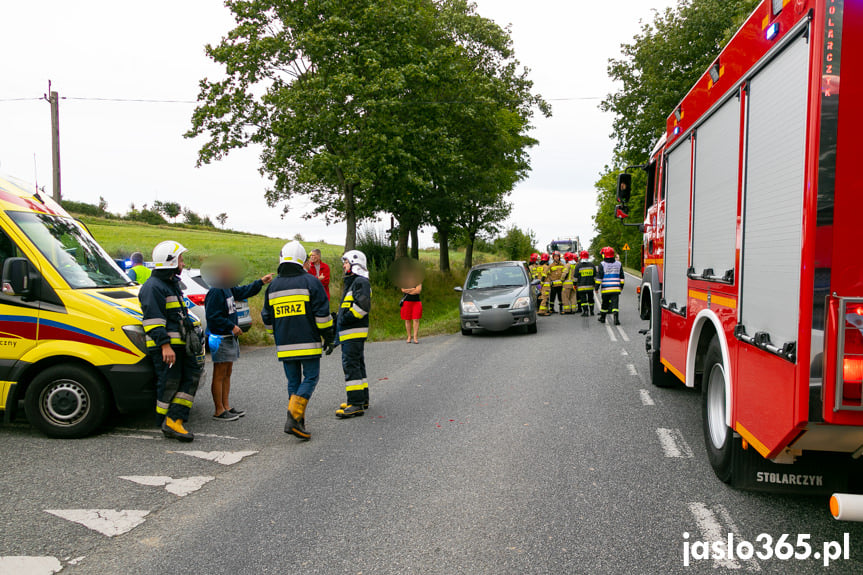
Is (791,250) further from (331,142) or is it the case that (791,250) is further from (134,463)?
(331,142)

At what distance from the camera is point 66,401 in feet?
19.9

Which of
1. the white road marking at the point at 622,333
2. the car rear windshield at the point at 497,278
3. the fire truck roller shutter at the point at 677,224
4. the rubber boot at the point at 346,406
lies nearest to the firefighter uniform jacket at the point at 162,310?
the rubber boot at the point at 346,406

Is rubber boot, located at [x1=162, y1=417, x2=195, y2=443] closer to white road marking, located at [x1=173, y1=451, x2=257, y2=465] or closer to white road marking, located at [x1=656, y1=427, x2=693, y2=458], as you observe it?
white road marking, located at [x1=173, y1=451, x2=257, y2=465]

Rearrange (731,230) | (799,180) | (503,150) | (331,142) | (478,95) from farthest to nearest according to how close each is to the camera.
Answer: (503,150) → (478,95) → (331,142) → (731,230) → (799,180)

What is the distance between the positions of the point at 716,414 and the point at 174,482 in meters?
4.08

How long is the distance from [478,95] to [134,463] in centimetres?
2330

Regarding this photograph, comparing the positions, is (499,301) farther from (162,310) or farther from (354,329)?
(162,310)

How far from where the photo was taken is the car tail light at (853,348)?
288 cm

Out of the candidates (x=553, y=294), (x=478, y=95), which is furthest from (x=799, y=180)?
(x=478, y=95)

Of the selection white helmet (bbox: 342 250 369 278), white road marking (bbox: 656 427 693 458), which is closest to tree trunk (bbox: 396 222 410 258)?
white helmet (bbox: 342 250 369 278)

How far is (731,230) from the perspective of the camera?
4430 millimetres

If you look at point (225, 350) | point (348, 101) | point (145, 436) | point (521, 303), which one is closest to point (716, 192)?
point (225, 350)

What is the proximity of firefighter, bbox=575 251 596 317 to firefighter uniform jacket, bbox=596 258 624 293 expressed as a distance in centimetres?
137

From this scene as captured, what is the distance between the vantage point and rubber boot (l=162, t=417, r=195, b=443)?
6027 mm
